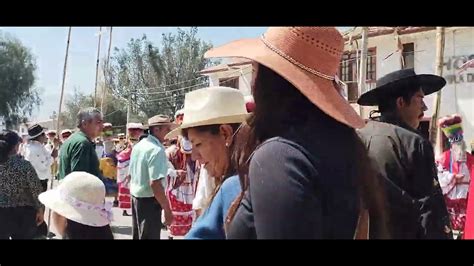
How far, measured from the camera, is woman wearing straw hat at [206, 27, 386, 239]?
103cm

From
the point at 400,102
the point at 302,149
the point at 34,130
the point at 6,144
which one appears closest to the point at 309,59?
the point at 302,149

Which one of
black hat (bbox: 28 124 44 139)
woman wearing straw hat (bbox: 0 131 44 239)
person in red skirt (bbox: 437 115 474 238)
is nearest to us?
woman wearing straw hat (bbox: 0 131 44 239)

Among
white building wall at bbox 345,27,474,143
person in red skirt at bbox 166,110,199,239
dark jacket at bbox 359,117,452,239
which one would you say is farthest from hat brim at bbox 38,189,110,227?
white building wall at bbox 345,27,474,143

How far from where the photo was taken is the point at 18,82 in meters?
Answer: 8.08

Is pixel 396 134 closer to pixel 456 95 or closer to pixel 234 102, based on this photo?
pixel 234 102

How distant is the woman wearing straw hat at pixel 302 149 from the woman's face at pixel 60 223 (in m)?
1.09

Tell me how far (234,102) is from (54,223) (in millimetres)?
840

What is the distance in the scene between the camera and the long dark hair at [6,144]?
4113 millimetres

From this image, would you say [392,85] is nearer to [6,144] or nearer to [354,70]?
[6,144]

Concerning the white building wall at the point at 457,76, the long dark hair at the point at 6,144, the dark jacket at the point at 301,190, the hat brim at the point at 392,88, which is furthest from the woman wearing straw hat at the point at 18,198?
the white building wall at the point at 457,76

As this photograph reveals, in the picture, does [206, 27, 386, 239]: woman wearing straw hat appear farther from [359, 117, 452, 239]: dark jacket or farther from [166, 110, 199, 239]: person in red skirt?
[166, 110, 199, 239]: person in red skirt

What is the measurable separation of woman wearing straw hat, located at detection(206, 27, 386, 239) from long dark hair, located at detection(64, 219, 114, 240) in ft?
3.30
